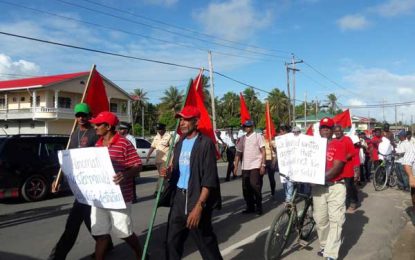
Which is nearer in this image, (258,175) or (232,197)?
(258,175)

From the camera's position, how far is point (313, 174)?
5332 mm

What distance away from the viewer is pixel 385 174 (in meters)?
12.7

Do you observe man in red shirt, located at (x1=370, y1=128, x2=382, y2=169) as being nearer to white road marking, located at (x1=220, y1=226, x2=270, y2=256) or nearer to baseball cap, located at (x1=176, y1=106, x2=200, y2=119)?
white road marking, located at (x1=220, y1=226, x2=270, y2=256)

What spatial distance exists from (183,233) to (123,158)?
97 cm

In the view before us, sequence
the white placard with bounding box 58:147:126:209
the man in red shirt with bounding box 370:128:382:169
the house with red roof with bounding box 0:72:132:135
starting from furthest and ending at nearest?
the house with red roof with bounding box 0:72:132:135 → the man in red shirt with bounding box 370:128:382:169 → the white placard with bounding box 58:147:126:209

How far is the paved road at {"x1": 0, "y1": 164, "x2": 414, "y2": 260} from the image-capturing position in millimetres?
5777

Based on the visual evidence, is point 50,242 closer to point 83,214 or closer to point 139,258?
point 83,214

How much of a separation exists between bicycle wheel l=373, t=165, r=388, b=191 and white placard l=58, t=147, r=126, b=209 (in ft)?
32.1

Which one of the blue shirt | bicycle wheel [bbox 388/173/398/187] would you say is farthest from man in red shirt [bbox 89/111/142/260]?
bicycle wheel [bbox 388/173/398/187]

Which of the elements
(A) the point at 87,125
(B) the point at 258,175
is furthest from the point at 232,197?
(A) the point at 87,125

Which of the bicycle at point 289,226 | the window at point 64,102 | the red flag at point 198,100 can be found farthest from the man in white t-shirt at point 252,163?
the window at point 64,102

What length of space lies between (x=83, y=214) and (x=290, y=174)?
260 cm

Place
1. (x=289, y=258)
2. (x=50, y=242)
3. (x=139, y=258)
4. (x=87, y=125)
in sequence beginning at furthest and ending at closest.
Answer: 1. (x=50, y=242)
2. (x=289, y=258)
3. (x=87, y=125)
4. (x=139, y=258)

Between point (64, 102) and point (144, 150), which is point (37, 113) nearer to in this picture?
point (64, 102)
